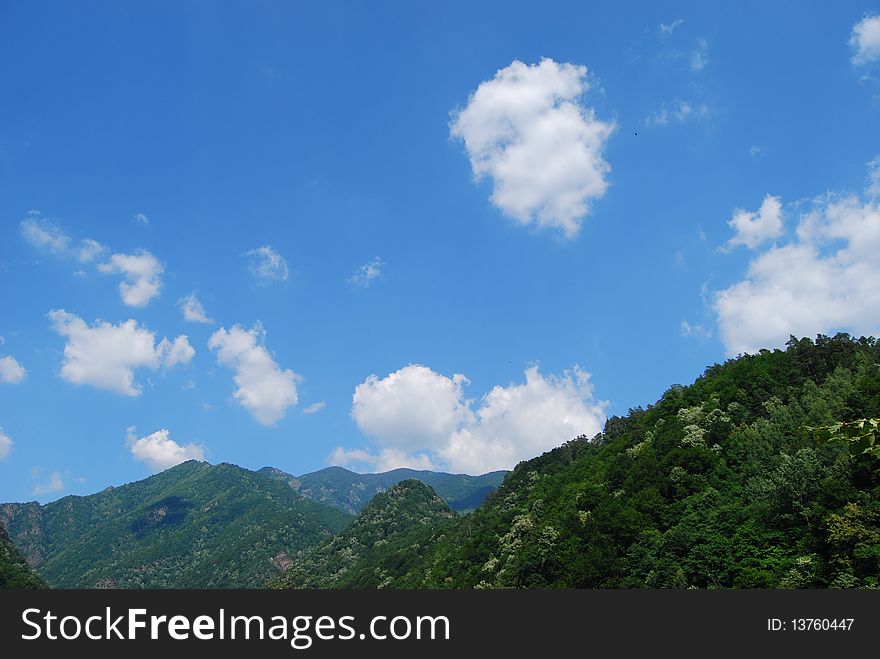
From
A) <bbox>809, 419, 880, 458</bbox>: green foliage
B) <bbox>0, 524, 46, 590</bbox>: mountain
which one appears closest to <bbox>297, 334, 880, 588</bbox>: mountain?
<bbox>809, 419, 880, 458</bbox>: green foliage

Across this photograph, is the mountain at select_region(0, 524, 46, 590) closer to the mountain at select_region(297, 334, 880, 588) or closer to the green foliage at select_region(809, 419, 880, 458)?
the mountain at select_region(297, 334, 880, 588)

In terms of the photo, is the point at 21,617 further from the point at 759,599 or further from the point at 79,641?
the point at 759,599

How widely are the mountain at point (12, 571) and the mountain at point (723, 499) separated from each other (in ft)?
332

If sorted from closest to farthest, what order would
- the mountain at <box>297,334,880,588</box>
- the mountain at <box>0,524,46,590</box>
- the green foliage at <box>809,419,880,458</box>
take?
the green foliage at <box>809,419,880,458</box> < the mountain at <box>297,334,880,588</box> < the mountain at <box>0,524,46,590</box>

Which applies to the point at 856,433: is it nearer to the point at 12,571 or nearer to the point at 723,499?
the point at 723,499

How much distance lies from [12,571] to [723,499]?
180 m

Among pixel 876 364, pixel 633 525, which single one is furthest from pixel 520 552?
pixel 876 364

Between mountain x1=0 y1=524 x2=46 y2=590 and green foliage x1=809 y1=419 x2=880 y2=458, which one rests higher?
green foliage x1=809 y1=419 x2=880 y2=458

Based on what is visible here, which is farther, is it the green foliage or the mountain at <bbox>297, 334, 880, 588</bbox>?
the mountain at <bbox>297, 334, 880, 588</bbox>

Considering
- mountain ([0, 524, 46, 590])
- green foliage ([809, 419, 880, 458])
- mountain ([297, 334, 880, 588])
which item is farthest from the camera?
mountain ([0, 524, 46, 590])

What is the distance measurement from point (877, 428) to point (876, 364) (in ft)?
328

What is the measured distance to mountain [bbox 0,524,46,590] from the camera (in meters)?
148

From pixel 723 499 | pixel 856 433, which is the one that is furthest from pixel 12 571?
pixel 856 433

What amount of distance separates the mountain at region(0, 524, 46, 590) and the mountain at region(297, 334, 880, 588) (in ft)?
332
